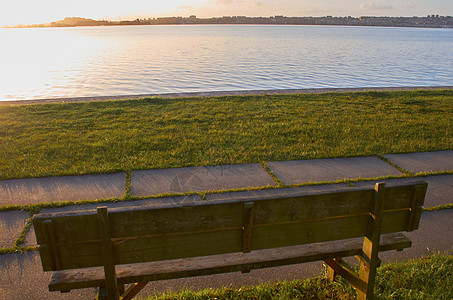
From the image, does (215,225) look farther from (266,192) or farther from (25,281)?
(266,192)

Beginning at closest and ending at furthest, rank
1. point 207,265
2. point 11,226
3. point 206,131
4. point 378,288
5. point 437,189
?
1. point 207,265
2. point 378,288
3. point 11,226
4. point 437,189
5. point 206,131

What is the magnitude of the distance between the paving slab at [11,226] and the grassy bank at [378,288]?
1941 millimetres

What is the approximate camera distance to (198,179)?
553 cm

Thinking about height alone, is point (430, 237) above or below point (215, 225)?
below

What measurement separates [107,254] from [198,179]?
130 inches

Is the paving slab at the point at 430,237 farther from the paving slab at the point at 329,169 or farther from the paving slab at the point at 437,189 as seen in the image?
the paving slab at the point at 329,169

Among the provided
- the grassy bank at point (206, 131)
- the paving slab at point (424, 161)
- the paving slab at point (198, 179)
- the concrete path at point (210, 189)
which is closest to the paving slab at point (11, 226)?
the concrete path at point (210, 189)

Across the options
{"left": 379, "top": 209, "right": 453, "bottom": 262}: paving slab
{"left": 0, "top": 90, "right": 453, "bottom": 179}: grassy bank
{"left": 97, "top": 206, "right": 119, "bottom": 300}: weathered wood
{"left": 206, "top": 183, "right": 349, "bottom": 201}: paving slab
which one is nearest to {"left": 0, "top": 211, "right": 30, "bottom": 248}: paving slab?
{"left": 0, "top": 90, "right": 453, "bottom": 179}: grassy bank

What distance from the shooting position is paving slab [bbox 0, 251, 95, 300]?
124 inches

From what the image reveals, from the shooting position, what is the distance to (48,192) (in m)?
5.05

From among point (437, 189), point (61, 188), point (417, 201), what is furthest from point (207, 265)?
point (437, 189)

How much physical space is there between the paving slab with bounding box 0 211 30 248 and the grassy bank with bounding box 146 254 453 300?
1941mm

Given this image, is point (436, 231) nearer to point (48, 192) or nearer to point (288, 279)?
point (288, 279)

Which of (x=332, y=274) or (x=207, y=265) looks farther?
(x=332, y=274)
